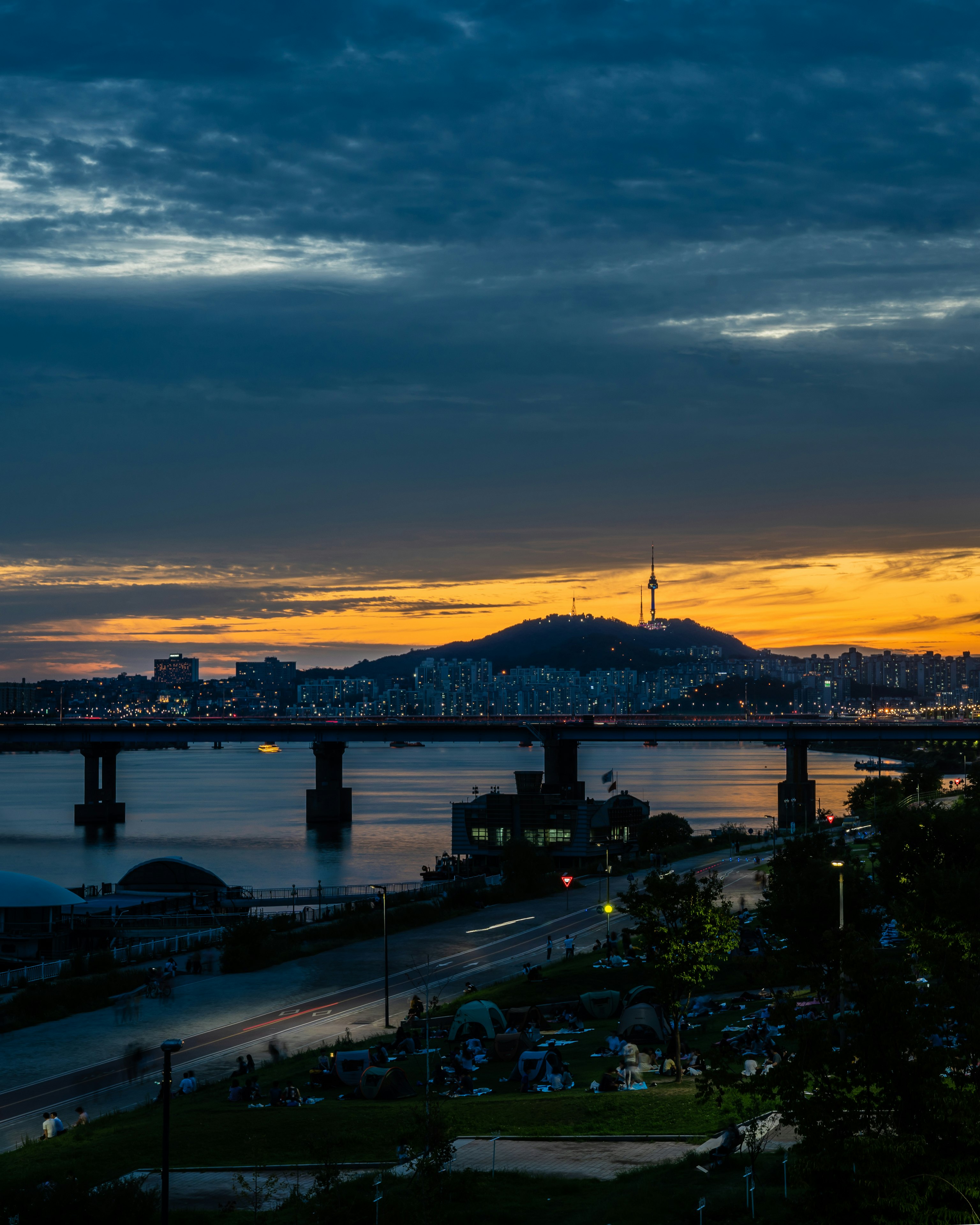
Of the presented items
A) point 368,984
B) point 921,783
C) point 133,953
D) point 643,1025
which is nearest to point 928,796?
point 921,783

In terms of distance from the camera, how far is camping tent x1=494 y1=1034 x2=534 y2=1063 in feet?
101

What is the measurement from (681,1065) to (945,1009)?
42.9ft

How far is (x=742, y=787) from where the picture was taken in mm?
198250

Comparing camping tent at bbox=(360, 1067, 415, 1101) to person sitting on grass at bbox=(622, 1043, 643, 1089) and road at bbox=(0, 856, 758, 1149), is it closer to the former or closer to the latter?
person sitting on grass at bbox=(622, 1043, 643, 1089)

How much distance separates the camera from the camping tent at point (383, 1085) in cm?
2731

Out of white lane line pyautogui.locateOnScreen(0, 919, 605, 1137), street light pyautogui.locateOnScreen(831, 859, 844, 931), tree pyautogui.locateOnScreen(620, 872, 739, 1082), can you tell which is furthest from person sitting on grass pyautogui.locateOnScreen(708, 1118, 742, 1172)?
white lane line pyautogui.locateOnScreen(0, 919, 605, 1137)

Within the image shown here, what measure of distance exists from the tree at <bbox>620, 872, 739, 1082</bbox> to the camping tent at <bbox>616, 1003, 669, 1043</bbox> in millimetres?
321

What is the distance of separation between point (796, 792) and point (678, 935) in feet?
331

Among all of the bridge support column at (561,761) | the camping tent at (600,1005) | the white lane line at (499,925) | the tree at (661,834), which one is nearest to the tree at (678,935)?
the camping tent at (600,1005)

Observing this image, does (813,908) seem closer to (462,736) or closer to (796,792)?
(796,792)

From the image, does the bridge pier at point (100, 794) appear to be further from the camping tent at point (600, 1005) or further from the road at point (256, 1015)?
the camping tent at point (600, 1005)

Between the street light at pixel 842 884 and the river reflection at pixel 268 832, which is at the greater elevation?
the street light at pixel 842 884

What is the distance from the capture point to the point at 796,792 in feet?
416

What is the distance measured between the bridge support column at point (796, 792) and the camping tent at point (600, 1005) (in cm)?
8117
